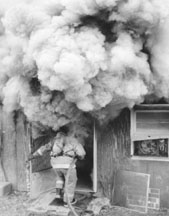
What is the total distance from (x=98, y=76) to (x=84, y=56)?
456 millimetres

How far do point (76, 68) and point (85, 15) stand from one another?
1107 mm

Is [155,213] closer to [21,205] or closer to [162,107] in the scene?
[162,107]

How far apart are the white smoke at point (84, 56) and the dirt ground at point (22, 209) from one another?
1.85 metres

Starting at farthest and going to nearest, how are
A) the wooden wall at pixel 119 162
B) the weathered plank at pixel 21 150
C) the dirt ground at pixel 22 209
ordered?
the weathered plank at pixel 21 150, the wooden wall at pixel 119 162, the dirt ground at pixel 22 209

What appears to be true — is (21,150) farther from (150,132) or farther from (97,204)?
(150,132)

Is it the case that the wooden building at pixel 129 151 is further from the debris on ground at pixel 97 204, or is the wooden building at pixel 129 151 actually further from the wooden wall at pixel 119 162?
the debris on ground at pixel 97 204

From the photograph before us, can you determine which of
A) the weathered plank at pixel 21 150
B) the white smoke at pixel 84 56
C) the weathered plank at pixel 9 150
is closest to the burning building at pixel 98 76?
the white smoke at pixel 84 56

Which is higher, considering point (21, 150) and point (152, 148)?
point (152, 148)

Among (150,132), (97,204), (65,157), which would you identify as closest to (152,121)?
(150,132)

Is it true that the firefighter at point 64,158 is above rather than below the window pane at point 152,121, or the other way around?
below

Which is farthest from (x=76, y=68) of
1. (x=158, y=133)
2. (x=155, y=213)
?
(x=155, y=213)

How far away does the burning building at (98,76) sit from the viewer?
5395 millimetres

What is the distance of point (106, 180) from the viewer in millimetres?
6746

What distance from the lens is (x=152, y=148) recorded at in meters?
6.43
